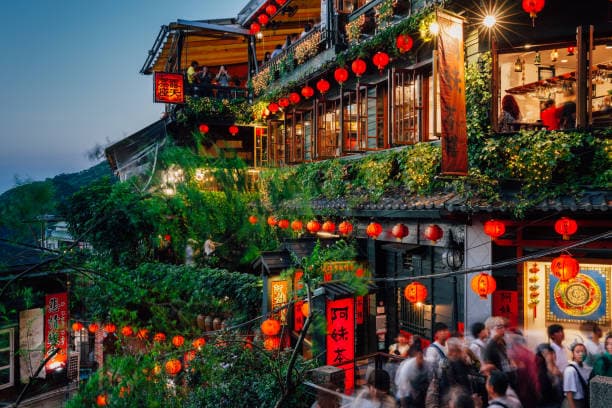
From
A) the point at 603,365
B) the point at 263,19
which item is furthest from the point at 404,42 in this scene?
the point at 263,19

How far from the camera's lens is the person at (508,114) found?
33.5ft

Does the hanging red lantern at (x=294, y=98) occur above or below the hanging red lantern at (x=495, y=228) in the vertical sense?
above

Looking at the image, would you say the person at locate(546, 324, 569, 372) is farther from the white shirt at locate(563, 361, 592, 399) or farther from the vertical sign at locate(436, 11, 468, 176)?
the vertical sign at locate(436, 11, 468, 176)

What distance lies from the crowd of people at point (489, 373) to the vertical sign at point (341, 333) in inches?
74.4

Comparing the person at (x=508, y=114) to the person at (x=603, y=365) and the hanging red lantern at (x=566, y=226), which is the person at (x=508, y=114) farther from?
the person at (x=603, y=365)

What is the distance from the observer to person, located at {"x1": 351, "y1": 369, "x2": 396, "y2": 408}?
21.7 ft

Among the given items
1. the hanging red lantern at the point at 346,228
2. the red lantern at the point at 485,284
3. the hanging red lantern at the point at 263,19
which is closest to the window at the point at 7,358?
the hanging red lantern at the point at 346,228

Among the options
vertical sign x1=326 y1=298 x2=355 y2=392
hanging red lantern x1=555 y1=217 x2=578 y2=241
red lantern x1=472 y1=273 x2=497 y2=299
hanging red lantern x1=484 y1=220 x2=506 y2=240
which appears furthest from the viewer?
vertical sign x1=326 y1=298 x2=355 y2=392

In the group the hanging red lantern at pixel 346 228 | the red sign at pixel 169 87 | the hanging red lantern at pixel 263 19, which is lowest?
the hanging red lantern at pixel 346 228

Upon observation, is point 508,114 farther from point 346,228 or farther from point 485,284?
point 346,228

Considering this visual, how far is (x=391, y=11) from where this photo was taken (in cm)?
1237

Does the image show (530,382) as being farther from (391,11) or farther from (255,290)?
(391,11)

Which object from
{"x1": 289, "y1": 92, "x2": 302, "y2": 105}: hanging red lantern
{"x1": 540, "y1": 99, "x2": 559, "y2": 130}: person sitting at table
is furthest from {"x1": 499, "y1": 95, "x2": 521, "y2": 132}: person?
{"x1": 289, "y1": 92, "x2": 302, "y2": 105}: hanging red lantern

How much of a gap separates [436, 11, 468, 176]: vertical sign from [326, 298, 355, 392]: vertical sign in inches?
135
